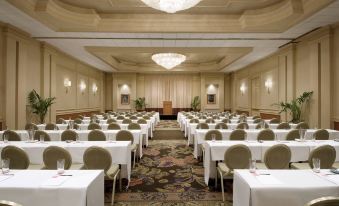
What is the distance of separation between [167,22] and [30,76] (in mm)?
5228

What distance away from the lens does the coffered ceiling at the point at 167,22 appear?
7.29 m

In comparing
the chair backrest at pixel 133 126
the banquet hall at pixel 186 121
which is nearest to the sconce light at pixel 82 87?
the banquet hall at pixel 186 121

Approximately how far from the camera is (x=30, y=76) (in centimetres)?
996

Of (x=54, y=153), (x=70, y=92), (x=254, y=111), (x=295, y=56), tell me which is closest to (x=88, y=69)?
(x=70, y=92)

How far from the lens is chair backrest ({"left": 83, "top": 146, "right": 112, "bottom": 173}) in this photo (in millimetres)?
3748

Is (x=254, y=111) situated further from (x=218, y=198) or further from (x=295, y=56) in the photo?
(x=218, y=198)

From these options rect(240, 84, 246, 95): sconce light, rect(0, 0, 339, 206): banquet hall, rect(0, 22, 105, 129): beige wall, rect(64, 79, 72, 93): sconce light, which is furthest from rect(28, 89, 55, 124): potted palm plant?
rect(240, 84, 246, 95): sconce light

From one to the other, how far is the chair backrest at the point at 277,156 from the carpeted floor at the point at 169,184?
0.83 m

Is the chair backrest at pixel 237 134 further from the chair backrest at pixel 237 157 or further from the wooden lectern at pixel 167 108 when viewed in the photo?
the wooden lectern at pixel 167 108

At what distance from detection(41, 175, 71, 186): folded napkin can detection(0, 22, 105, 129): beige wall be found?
6.73 metres

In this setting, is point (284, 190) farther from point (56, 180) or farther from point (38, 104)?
point (38, 104)

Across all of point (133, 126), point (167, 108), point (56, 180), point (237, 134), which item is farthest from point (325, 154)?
point (167, 108)

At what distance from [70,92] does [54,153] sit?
10.9m

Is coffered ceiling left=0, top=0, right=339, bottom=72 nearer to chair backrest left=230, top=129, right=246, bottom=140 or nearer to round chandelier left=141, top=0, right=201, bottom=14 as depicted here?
round chandelier left=141, top=0, right=201, bottom=14
